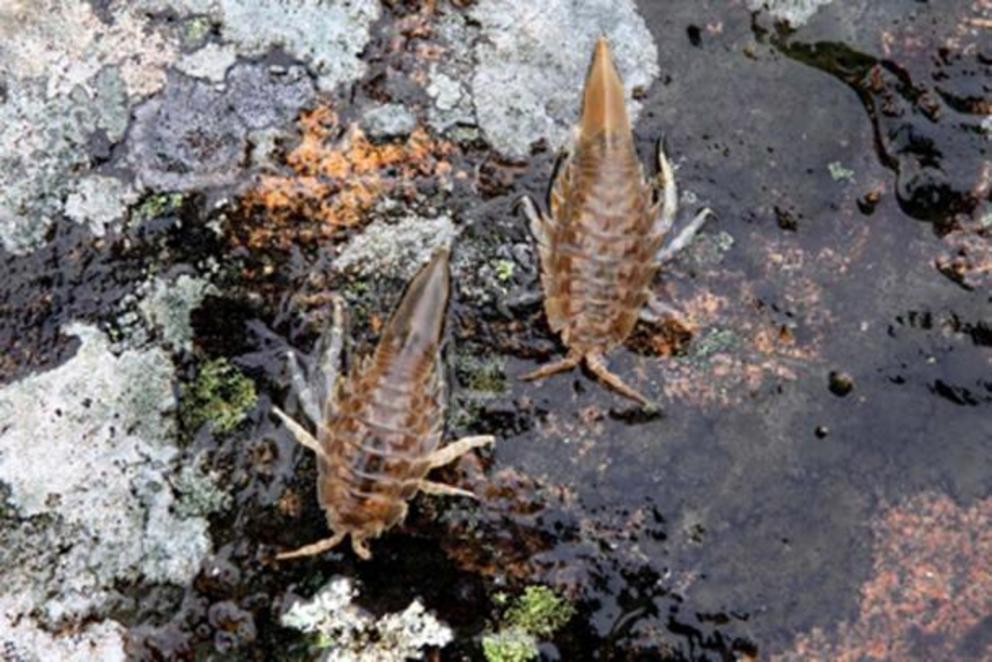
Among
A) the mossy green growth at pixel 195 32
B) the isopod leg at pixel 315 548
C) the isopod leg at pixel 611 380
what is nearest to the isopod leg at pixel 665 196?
the isopod leg at pixel 611 380

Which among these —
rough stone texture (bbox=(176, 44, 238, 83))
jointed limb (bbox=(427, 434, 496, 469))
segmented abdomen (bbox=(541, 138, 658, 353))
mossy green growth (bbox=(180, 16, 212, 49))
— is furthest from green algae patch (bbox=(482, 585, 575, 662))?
mossy green growth (bbox=(180, 16, 212, 49))

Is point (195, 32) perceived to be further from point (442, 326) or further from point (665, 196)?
point (665, 196)

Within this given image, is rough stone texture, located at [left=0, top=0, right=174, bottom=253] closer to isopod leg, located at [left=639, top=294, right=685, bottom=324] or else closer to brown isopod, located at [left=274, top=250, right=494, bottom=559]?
brown isopod, located at [left=274, top=250, right=494, bottom=559]

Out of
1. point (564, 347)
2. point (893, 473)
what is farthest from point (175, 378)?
point (893, 473)

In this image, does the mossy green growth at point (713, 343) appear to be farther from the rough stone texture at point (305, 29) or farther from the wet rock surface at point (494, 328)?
the rough stone texture at point (305, 29)

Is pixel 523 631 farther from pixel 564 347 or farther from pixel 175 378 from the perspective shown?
pixel 175 378

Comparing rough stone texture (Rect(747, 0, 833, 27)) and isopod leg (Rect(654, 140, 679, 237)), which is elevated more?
rough stone texture (Rect(747, 0, 833, 27))

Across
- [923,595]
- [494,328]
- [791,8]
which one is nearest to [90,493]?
[494,328]
